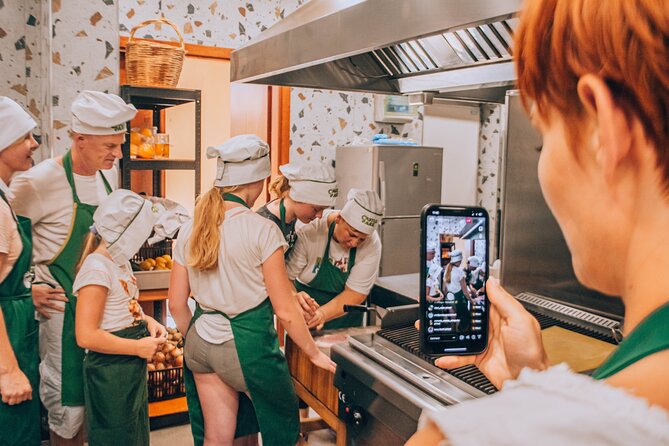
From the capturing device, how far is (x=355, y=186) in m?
5.56

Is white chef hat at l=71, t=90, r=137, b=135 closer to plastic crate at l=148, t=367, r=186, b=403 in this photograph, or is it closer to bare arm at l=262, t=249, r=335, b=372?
bare arm at l=262, t=249, r=335, b=372

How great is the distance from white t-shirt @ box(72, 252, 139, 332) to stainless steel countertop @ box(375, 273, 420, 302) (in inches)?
50.3

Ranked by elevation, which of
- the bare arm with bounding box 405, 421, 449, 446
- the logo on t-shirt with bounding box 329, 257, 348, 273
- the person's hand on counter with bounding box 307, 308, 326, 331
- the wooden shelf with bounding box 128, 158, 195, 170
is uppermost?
the wooden shelf with bounding box 128, 158, 195, 170

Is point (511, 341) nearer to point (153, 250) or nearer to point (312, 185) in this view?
point (312, 185)

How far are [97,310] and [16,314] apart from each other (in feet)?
1.42

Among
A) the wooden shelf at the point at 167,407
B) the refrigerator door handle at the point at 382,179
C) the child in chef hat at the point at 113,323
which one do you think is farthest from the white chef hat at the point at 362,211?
the refrigerator door handle at the point at 382,179

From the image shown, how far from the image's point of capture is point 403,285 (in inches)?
126

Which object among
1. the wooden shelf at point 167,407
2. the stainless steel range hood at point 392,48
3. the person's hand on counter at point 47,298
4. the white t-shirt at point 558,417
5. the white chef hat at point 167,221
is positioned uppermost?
the stainless steel range hood at point 392,48

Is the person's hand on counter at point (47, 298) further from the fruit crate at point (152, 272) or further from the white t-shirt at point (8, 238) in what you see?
the fruit crate at point (152, 272)

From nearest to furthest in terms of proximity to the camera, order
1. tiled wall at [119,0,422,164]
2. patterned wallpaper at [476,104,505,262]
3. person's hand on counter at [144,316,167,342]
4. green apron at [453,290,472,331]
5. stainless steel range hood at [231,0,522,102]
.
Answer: stainless steel range hood at [231,0,522,102] → green apron at [453,290,472,331] → person's hand on counter at [144,316,167,342] → tiled wall at [119,0,422,164] → patterned wallpaper at [476,104,505,262]

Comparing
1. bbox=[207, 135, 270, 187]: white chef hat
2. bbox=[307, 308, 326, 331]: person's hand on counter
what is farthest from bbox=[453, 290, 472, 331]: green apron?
bbox=[307, 308, 326, 331]: person's hand on counter

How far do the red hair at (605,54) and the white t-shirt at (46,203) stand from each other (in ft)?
8.91

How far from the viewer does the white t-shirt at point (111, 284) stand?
7.68 feet

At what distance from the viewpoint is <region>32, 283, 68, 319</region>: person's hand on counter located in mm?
2736
